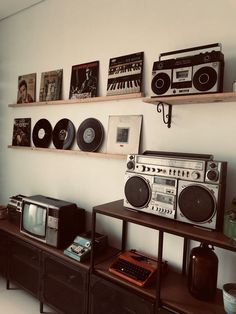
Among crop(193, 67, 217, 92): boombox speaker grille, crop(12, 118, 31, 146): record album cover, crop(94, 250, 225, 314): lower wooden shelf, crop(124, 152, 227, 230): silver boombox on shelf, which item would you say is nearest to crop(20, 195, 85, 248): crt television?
crop(94, 250, 225, 314): lower wooden shelf

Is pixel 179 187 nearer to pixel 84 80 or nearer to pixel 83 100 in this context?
pixel 83 100

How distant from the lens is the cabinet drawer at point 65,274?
1714 millimetres

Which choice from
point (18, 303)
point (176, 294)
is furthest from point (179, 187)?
point (18, 303)

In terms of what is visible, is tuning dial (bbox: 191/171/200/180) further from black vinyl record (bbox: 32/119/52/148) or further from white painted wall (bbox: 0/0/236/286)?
black vinyl record (bbox: 32/119/52/148)

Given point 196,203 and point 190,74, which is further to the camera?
point 190,74

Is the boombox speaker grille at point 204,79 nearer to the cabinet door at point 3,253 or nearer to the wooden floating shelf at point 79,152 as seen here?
the wooden floating shelf at point 79,152

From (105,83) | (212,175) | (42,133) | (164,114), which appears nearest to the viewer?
(212,175)

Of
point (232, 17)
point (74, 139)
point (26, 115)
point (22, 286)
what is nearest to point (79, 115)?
point (74, 139)

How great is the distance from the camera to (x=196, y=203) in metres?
1.31

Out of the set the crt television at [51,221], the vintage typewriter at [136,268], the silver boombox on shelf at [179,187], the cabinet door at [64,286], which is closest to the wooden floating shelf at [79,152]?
the silver boombox on shelf at [179,187]

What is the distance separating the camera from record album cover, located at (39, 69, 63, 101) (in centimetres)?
233

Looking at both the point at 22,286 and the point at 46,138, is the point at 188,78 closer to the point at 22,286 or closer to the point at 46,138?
the point at 46,138

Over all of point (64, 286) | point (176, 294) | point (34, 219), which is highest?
point (34, 219)

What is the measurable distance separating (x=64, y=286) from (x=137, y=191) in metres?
0.92
